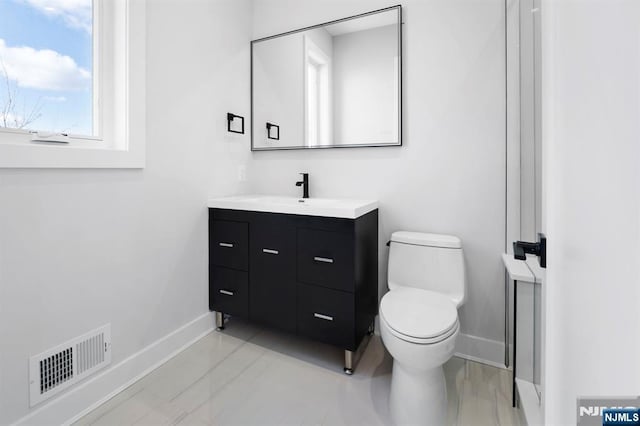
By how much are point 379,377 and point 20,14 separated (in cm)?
234

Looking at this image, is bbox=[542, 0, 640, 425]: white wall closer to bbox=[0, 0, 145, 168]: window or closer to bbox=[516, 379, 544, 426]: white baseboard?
bbox=[516, 379, 544, 426]: white baseboard

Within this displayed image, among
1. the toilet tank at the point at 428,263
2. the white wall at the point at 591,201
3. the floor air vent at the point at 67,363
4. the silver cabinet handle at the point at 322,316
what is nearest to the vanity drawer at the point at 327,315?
the silver cabinet handle at the point at 322,316

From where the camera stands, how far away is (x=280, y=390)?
4.98 feet

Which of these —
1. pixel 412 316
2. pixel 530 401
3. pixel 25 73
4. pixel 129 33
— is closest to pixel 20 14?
pixel 25 73

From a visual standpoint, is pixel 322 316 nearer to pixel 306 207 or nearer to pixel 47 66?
pixel 306 207

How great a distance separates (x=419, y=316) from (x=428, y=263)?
47 centimetres

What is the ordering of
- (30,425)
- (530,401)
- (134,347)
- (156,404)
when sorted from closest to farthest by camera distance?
(30,425) → (530,401) → (156,404) → (134,347)

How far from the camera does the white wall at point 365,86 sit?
1.90 meters

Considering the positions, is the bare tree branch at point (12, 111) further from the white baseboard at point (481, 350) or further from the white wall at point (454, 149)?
the white baseboard at point (481, 350)

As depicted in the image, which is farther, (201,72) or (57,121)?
(201,72)

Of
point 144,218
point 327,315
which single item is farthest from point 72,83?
point 327,315

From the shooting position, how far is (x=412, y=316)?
1.31 meters

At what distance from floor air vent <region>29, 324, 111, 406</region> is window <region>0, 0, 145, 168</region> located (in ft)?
2.59

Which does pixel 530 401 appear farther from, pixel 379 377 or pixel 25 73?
pixel 25 73
